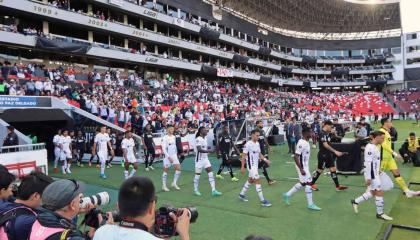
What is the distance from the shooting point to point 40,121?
19469 mm

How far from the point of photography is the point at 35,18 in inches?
1195

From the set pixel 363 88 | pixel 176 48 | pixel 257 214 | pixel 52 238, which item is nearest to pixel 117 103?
pixel 257 214

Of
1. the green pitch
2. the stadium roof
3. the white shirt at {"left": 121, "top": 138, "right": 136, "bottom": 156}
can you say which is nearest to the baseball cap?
the green pitch

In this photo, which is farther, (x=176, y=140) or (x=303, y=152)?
(x=176, y=140)

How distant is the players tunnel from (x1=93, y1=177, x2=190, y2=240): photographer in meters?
16.7

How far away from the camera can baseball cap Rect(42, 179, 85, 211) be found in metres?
2.60

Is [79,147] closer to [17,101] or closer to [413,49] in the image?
[17,101]

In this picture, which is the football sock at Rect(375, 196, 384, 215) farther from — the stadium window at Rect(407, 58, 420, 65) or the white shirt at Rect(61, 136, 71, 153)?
the stadium window at Rect(407, 58, 420, 65)

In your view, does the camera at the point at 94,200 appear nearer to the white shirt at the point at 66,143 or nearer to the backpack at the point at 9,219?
the backpack at the point at 9,219

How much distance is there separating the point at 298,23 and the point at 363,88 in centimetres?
2205

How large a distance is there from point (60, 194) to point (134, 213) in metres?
0.76

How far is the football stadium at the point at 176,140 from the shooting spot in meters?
3.10

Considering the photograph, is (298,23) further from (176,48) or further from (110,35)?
Result: (110,35)

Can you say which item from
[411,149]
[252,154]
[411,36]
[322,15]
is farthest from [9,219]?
[411,36]
